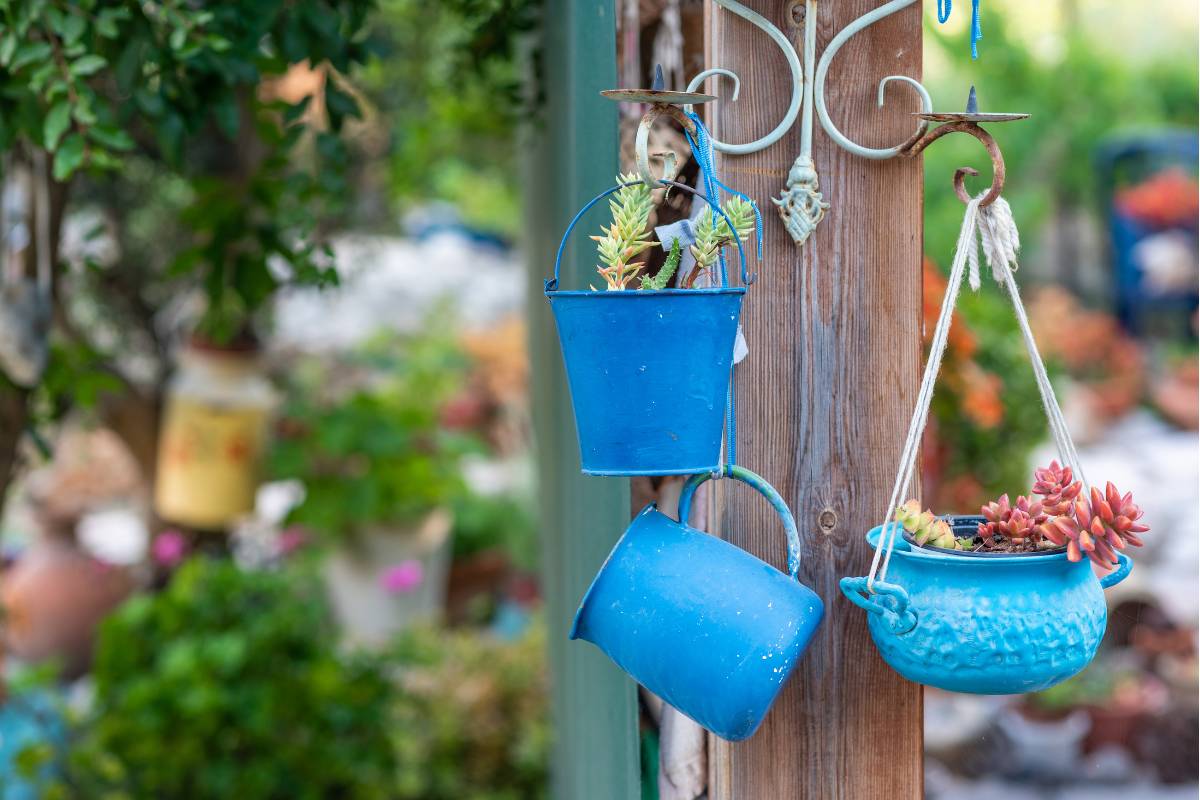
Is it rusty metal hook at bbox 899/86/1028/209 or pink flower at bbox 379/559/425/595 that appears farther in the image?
pink flower at bbox 379/559/425/595

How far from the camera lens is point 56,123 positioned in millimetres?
1336

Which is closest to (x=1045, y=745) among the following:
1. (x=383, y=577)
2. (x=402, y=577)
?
(x=402, y=577)

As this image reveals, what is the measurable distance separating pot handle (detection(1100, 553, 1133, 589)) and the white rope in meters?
0.08

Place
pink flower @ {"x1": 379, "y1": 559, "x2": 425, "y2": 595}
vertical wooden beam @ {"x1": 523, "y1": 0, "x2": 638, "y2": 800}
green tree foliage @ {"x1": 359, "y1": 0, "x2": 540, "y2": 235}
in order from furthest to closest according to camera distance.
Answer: pink flower @ {"x1": 379, "y1": 559, "x2": 425, "y2": 595}
green tree foliage @ {"x1": 359, "y1": 0, "x2": 540, "y2": 235}
vertical wooden beam @ {"x1": 523, "y1": 0, "x2": 638, "y2": 800}

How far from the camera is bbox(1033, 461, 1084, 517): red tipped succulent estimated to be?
0.94 m

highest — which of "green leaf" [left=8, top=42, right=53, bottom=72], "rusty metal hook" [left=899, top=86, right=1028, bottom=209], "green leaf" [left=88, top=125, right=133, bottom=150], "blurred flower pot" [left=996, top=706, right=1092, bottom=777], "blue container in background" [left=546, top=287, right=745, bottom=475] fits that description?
"green leaf" [left=8, top=42, right=53, bottom=72]

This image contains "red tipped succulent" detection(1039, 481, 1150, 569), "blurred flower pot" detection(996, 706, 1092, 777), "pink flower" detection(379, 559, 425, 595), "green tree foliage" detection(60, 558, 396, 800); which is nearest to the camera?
"red tipped succulent" detection(1039, 481, 1150, 569)

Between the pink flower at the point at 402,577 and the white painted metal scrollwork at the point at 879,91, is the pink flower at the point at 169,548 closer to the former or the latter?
the pink flower at the point at 402,577

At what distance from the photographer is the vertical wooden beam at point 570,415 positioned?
1279 millimetres

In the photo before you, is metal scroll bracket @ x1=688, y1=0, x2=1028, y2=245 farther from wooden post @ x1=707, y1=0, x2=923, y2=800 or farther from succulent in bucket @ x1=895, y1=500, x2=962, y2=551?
succulent in bucket @ x1=895, y1=500, x2=962, y2=551

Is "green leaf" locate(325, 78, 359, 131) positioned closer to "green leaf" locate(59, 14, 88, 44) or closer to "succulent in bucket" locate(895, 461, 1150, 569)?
"green leaf" locate(59, 14, 88, 44)

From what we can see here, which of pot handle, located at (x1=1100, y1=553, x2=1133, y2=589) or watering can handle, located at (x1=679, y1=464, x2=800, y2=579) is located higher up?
watering can handle, located at (x1=679, y1=464, x2=800, y2=579)

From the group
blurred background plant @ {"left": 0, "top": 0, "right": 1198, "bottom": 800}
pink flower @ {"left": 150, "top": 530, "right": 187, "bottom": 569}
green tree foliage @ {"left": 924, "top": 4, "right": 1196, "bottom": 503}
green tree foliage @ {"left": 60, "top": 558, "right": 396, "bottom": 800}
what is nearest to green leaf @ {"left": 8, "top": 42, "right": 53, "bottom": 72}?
blurred background plant @ {"left": 0, "top": 0, "right": 1198, "bottom": 800}

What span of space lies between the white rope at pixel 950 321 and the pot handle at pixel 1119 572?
80 mm
